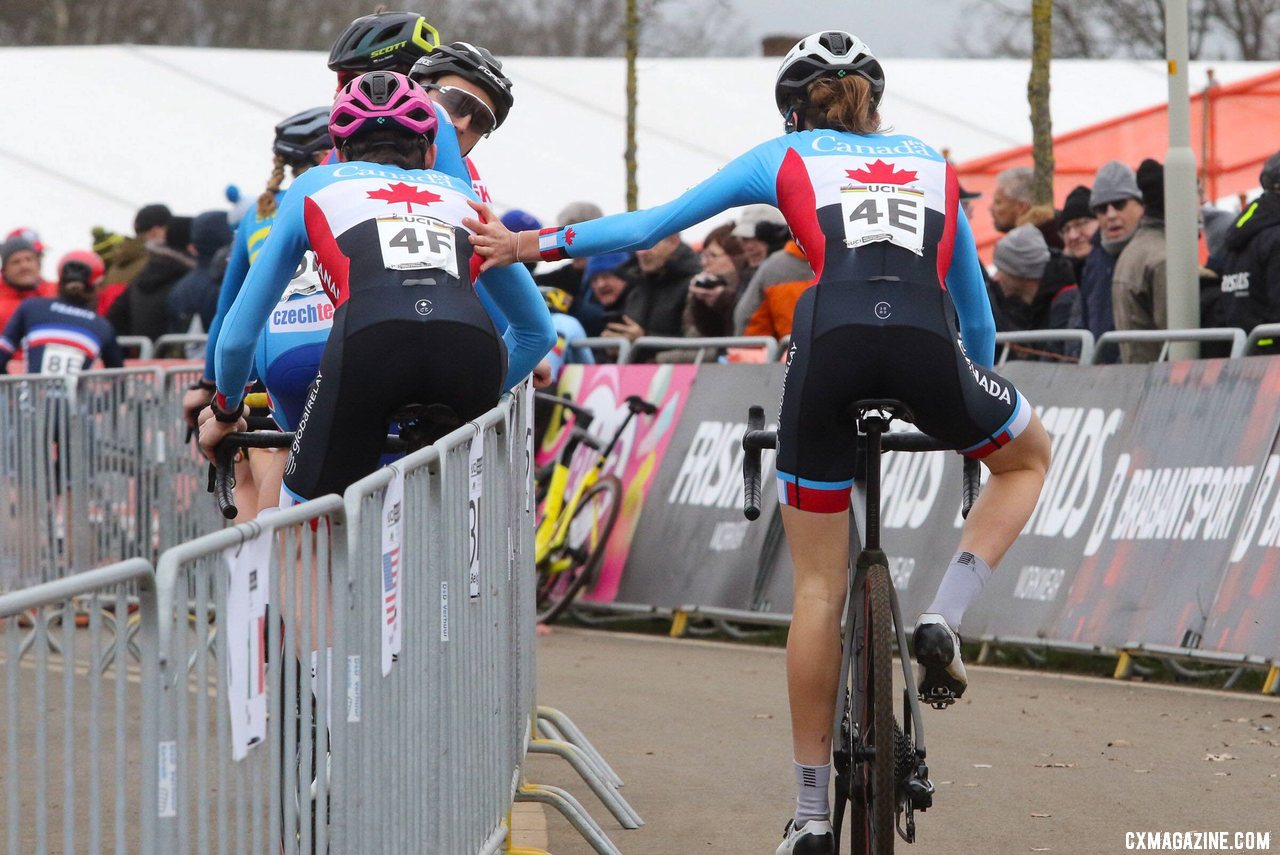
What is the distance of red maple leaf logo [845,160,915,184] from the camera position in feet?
17.2

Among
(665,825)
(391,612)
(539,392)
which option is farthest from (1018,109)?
(391,612)

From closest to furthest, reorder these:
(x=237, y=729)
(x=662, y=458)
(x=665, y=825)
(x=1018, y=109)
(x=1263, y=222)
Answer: (x=237, y=729) < (x=665, y=825) < (x=1263, y=222) < (x=662, y=458) < (x=1018, y=109)

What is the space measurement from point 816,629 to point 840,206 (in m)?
1.11

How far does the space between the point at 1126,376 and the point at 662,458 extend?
10.2 ft

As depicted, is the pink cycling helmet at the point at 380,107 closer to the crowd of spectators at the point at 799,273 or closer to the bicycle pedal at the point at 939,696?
the bicycle pedal at the point at 939,696

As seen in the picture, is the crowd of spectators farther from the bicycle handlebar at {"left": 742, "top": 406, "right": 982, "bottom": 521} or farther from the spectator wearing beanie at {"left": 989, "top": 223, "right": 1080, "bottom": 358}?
the bicycle handlebar at {"left": 742, "top": 406, "right": 982, "bottom": 521}

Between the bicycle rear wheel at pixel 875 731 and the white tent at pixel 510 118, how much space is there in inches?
651

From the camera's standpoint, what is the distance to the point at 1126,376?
9719mm

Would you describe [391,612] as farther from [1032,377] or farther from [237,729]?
[1032,377]

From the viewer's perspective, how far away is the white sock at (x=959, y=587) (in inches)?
208

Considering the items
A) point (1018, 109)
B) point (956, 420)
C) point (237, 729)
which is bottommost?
point (237, 729)

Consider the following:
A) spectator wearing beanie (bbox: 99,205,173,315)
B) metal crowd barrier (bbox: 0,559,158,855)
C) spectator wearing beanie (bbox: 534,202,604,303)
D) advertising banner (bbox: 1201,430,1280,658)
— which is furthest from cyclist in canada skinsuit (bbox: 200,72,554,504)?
spectator wearing beanie (bbox: 99,205,173,315)

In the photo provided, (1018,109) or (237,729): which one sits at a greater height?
(1018,109)

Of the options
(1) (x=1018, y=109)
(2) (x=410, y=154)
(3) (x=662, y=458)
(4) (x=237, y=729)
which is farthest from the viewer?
(1) (x=1018, y=109)
